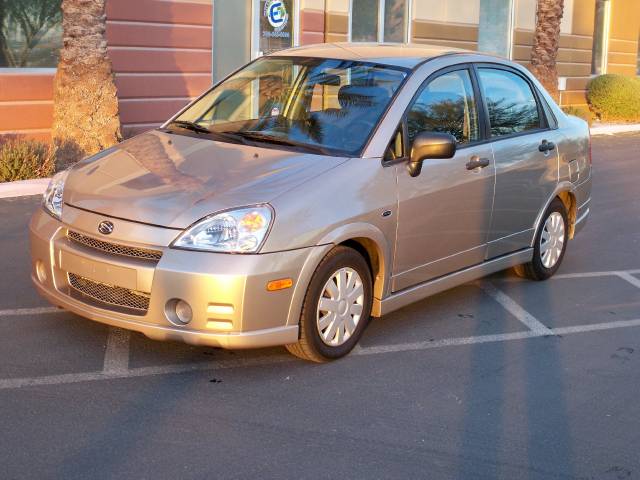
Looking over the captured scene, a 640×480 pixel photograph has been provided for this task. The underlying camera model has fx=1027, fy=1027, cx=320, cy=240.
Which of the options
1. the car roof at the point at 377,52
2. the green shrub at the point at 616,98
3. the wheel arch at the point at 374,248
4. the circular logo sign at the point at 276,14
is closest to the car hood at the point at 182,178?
the wheel arch at the point at 374,248

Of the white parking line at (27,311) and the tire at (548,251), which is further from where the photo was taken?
the tire at (548,251)

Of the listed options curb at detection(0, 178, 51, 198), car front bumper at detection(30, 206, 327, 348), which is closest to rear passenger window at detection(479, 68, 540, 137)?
car front bumper at detection(30, 206, 327, 348)

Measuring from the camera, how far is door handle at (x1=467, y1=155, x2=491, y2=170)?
22.0 feet

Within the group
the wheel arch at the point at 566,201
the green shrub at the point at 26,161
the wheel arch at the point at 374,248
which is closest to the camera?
the wheel arch at the point at 374,248

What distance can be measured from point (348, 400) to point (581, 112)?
18056 millimetres

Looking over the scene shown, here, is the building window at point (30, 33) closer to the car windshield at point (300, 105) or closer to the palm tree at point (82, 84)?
the palm tree at point (82, 84)

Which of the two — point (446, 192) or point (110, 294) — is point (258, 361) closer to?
point (110, 294)

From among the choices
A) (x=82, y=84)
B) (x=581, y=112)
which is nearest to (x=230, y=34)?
(x=82, y=84)

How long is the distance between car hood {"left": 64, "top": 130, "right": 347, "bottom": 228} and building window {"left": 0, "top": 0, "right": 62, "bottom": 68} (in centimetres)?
781

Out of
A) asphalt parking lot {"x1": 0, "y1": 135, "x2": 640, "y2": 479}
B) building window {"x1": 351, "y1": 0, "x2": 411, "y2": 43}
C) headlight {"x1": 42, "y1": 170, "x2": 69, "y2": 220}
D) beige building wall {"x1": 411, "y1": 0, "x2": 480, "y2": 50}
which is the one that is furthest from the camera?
beige building wall {"x1": 411, "y1": 0, "x2": 480, "y2": 50}

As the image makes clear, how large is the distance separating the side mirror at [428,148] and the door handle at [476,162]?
1.77 feet

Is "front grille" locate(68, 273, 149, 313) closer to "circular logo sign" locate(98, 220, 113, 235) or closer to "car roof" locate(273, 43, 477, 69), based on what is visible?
"circular logo sign" locate(98, 220, 113, 235)

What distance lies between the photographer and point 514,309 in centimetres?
727

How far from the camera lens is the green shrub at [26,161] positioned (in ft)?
36.5
